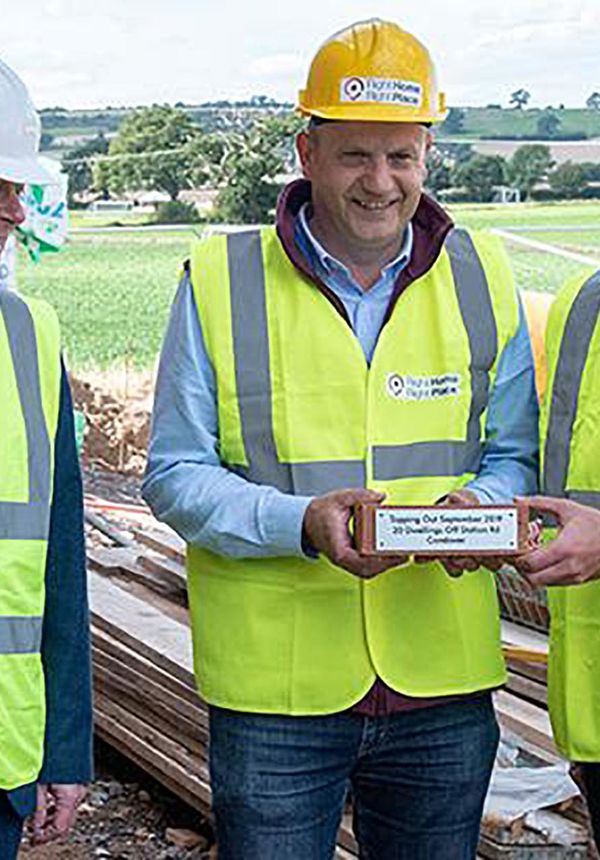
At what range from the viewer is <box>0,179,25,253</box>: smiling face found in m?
2.62

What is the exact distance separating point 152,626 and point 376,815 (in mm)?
2815

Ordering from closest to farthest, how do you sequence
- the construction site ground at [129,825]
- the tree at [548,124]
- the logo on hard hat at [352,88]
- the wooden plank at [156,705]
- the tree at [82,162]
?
the logo on hard hat at [352,88]
the wooden plank at [156,705]
the construction site ground at [129,825]
the tree at [548,124]
the tree at [82,162]

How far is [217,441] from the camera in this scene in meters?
3.01

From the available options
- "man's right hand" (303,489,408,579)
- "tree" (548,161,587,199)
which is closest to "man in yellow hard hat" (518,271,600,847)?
"man's right hand" (303,489,408,579)

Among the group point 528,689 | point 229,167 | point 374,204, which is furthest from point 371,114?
point 229,167

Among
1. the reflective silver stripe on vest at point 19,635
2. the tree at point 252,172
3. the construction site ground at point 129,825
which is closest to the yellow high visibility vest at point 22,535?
the reflective silver stripe on vest at point 19,635

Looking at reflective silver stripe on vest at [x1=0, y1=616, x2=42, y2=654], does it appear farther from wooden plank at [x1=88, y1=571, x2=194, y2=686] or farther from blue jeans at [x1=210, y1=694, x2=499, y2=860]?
wooden plank at [x1=88, y1=571, x2=194, y2=686]

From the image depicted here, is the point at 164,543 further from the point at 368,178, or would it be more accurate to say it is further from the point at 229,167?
the point at 229,167

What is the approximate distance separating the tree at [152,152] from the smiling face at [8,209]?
10062 millimetres

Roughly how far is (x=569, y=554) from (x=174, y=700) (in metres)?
2.78

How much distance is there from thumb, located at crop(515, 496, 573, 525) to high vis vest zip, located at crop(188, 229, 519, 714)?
280 millimetres

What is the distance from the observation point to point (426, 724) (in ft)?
9.82

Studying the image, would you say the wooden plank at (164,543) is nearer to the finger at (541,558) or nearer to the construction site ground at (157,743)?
the construction site ground at (157,743)

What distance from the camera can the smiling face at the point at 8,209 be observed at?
262cm
